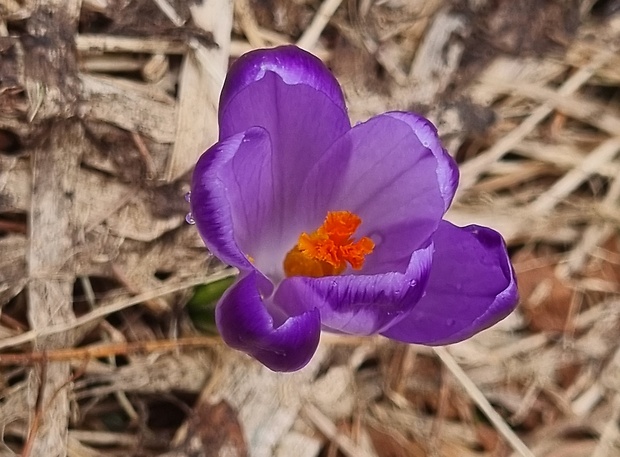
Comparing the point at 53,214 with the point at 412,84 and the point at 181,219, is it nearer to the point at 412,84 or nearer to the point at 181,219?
the point at 181,219

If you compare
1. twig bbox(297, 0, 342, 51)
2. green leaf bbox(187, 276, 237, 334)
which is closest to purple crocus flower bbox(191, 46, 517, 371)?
green leaf bbox(187, 276, 237, 334)

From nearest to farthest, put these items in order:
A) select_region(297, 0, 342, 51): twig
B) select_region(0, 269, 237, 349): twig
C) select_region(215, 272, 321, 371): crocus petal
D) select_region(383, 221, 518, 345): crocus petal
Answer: select_region(215, 272, 321, 371): crocus petal < select_region(383, 221, 518, 345): crocus petal < select_region(0, 269, 237, 349): twig < select_region(297, 0, 342, 51): twig

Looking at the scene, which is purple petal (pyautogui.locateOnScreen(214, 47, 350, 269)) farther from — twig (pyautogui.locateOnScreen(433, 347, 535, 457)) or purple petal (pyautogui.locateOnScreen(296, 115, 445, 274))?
twig (pyautogui.locateOnScreen(433, 347, 535, 457))

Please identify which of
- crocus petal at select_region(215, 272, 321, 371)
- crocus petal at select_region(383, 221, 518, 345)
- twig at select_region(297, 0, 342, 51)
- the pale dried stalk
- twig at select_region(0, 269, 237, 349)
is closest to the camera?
crocus petal at select_region(215, 272, 321, 371)

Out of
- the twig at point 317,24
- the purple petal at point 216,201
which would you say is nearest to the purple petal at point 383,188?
the purple petal at point 216,201

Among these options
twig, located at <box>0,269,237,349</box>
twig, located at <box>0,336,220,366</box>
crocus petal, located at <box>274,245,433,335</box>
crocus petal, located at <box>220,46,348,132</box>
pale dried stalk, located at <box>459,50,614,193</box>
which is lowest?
twig, located at <box>0,336,220,366</box>

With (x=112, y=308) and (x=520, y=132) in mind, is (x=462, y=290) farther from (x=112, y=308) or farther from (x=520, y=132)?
(x=520, y=132)
